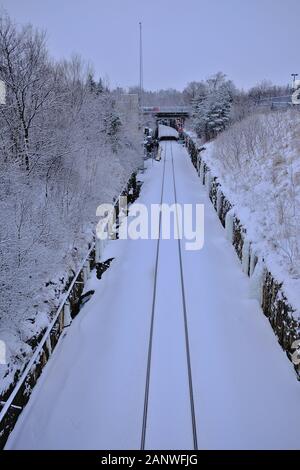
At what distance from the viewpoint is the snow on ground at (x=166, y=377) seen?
625cm

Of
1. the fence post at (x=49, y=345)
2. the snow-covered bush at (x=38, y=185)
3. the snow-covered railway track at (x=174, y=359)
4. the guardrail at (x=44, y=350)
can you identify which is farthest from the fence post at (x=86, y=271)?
the fence post at (x=49, y=345)

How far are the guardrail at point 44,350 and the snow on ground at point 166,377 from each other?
0.17m

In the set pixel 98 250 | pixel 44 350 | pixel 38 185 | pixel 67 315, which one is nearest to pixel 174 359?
pixel 44 350

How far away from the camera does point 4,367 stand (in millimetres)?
6805

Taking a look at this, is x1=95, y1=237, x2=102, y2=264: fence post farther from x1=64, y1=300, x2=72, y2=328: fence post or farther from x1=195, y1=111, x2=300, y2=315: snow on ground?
x1=195, y1=111, x2=300, y2=315: snow on ground

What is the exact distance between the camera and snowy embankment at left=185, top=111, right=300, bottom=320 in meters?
9.16

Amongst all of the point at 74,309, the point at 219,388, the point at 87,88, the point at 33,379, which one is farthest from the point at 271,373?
the point at 87,88

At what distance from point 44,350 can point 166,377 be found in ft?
8.90

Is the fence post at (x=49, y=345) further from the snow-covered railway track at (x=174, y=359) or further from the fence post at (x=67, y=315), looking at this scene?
the snow-covered railway track at (x=174, y=359)

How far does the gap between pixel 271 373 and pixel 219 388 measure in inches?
45.4

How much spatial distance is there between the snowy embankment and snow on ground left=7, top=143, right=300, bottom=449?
4.68 feet

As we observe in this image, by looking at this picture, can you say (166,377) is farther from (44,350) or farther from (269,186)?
(269,186)

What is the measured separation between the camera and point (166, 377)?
7.45 metres

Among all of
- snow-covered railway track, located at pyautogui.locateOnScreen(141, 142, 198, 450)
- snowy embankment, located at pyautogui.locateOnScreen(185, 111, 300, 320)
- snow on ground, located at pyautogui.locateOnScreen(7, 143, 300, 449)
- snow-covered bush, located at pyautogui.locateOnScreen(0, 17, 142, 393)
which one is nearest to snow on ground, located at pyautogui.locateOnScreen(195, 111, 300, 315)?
snowy embankment, located at pyautogui.locateOnScreen(185, 111, 300, 320)
